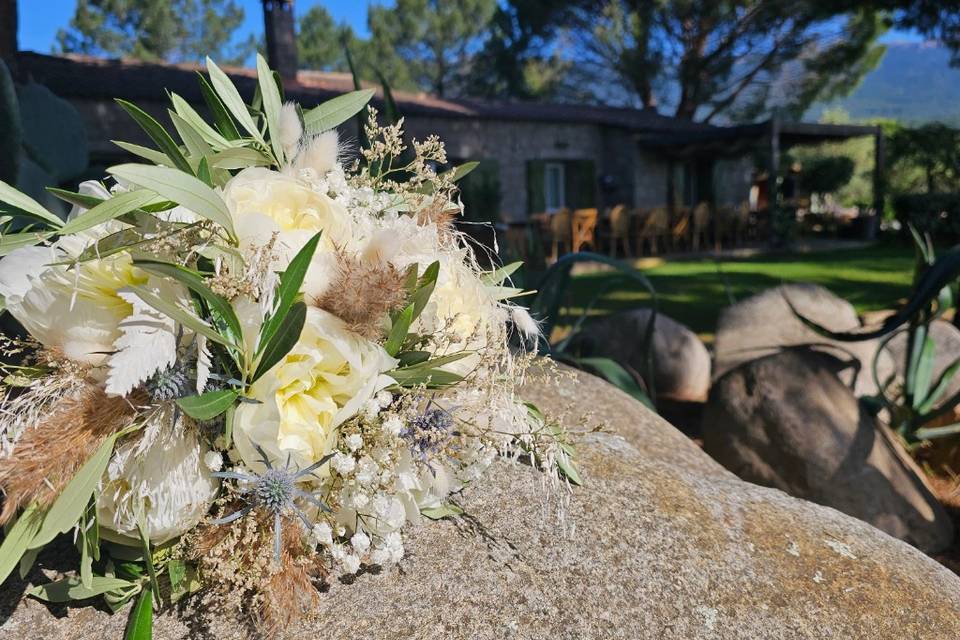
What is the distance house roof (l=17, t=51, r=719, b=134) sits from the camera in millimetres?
10586

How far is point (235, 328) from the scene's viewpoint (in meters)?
0.90

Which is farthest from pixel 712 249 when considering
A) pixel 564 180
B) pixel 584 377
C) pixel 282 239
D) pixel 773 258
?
pixel 282 239

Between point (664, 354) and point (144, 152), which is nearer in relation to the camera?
point (144, 152)

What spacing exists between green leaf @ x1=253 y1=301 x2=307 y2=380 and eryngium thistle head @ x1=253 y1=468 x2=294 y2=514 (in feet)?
0.45

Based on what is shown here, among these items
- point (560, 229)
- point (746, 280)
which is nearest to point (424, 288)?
point (746, 280)

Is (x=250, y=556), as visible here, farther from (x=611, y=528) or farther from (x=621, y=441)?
(x=621, y=441)

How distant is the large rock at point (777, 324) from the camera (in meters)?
4.30

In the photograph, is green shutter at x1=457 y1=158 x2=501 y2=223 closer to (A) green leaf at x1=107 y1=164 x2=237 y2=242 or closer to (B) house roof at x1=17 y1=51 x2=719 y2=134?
(B) house roof at x1=17 y1=51 x2=719 y2=134

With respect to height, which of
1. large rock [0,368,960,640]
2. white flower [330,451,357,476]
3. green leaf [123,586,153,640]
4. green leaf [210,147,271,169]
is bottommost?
large rock [0,368,960,640]

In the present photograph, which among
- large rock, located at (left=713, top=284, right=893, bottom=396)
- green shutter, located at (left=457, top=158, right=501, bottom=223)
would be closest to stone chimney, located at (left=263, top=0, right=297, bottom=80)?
green shutter, located at (left=457, top=158, right=501, bottom=223)

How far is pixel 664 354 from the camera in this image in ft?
15.6

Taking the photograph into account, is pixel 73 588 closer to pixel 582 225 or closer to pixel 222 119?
pixel 222 119

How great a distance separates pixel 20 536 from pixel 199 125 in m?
0.64

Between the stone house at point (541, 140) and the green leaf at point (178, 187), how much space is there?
36.5 ft
